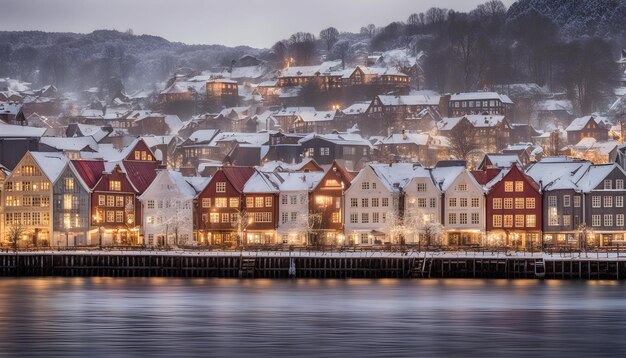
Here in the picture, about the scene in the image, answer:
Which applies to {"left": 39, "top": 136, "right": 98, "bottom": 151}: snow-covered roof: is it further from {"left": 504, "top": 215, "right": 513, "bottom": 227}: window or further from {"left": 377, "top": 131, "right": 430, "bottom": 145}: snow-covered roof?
{"left": 504, "top": 215, "right": 513, "bottom": 227}: window

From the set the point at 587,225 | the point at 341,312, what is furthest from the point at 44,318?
the point at 587,225

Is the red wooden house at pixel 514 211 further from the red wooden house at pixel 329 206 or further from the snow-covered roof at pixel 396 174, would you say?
the red wooden house at pixel 329 206

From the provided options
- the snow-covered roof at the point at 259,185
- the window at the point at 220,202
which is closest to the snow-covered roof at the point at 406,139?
the snow-covered roof at the point at 259,185

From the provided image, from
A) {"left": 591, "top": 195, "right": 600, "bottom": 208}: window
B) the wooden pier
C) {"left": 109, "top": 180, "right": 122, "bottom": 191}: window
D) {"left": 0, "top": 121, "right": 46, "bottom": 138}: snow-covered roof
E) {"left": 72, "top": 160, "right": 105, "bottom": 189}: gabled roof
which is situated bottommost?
the wooden pier

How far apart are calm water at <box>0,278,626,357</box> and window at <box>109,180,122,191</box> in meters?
26.9

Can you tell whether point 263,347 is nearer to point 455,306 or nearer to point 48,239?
point 455,306

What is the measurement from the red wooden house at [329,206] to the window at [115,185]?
63.7 ft

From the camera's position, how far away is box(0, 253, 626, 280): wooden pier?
102188mm

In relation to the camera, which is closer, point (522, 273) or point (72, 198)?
point (522, 273)

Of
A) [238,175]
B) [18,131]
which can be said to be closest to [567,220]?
[238,175]

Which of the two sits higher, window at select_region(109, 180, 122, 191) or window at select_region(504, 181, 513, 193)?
window at select_region(109, 180, 122, 191)

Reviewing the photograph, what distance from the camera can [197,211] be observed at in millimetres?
126312

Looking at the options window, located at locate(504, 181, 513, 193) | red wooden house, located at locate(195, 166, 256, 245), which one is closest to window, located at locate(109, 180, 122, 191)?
red wooden house, located at locate(195, 166, 256, 245)

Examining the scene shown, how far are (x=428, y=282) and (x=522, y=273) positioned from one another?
30.1ft
